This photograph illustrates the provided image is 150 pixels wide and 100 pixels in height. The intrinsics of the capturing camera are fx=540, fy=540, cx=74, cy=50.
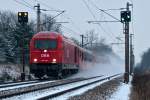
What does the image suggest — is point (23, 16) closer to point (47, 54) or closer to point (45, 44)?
point (45, 44)

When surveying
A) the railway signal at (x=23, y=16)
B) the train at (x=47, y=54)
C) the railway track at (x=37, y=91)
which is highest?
the railway signal at (x=23, y=16)

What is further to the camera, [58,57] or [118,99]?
[58,57]

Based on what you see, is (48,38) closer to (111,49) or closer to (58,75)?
(58,75)

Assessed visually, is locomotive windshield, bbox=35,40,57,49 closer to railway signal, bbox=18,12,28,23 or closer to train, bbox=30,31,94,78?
train, bbox=30,31,94,78

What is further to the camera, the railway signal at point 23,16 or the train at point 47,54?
the railway signal at point 23,16

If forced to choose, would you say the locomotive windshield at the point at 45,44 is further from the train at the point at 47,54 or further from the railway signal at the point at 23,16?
the railway signal at the point at 23,16

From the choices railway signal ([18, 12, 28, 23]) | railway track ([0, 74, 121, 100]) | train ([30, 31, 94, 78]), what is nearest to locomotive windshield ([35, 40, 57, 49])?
train ([30, 31, 94, 78])

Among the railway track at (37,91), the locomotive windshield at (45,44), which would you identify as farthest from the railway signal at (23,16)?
the railway track at (37,91)

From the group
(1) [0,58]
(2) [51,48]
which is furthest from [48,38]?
(1) [0,58]

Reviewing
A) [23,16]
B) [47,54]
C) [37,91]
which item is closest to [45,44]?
[47,54]

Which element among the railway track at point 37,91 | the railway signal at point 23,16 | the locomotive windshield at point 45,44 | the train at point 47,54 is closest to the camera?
the railway track at point 37,91

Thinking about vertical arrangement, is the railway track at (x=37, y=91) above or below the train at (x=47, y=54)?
below

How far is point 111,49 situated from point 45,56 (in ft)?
256

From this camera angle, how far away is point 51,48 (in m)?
41.0
